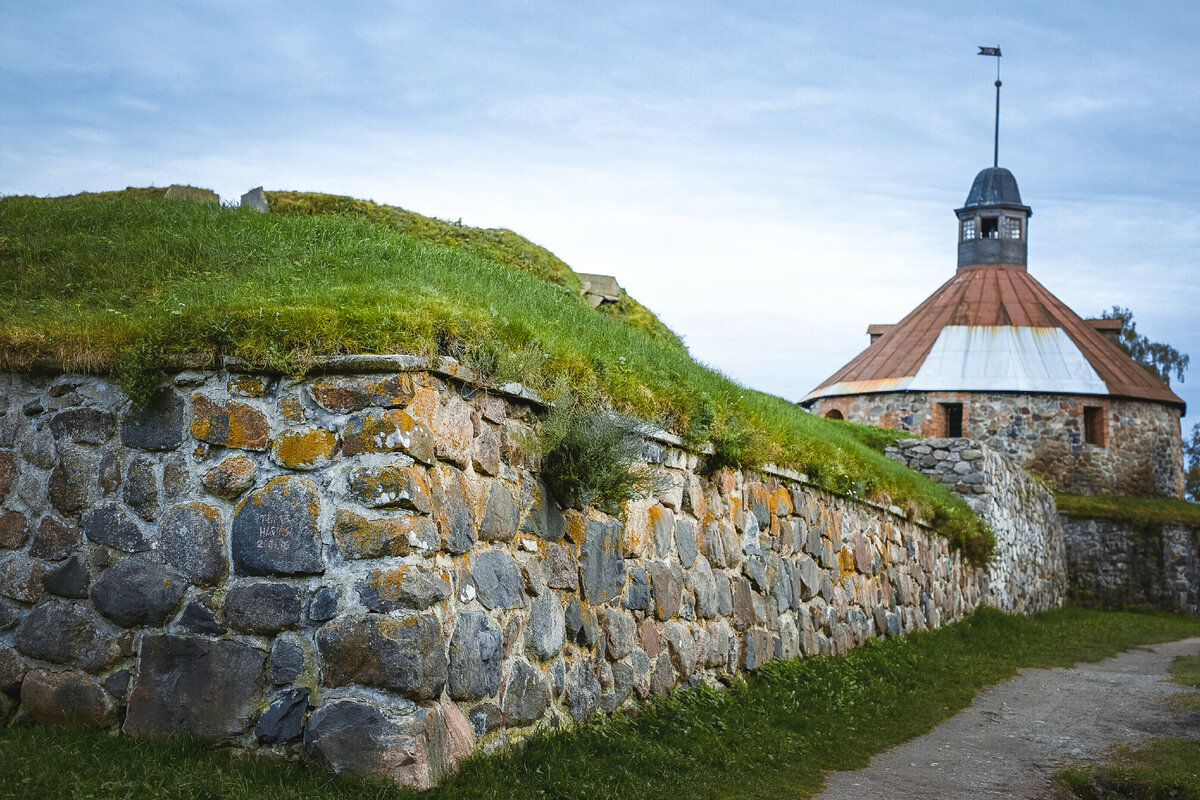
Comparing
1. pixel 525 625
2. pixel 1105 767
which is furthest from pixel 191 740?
pixel 1105 767

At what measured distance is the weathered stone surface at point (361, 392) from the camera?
5016mm

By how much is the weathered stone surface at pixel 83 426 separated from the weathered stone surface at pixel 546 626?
7.79ft

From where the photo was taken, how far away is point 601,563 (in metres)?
6.52

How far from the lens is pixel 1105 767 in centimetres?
672

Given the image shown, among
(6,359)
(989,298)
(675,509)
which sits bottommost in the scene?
(675,509)

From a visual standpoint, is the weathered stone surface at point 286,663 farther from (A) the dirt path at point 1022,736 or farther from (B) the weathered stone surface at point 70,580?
(A) the dirt path at point 1022,736

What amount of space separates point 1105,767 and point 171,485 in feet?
19.1

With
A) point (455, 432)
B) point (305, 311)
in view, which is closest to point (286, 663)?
point (455, 432)

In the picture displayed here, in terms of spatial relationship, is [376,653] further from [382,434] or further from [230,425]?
[230,425]

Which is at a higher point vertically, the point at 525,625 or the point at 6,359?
the point at 6,359

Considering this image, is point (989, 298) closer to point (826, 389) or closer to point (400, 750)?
point (826, 389)

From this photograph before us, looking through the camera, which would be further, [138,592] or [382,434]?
[138,592]

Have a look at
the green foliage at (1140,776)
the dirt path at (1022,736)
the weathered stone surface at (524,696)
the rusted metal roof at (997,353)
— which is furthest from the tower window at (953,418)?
the weathered stone surface at (524,696)

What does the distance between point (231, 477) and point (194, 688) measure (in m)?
0.98
